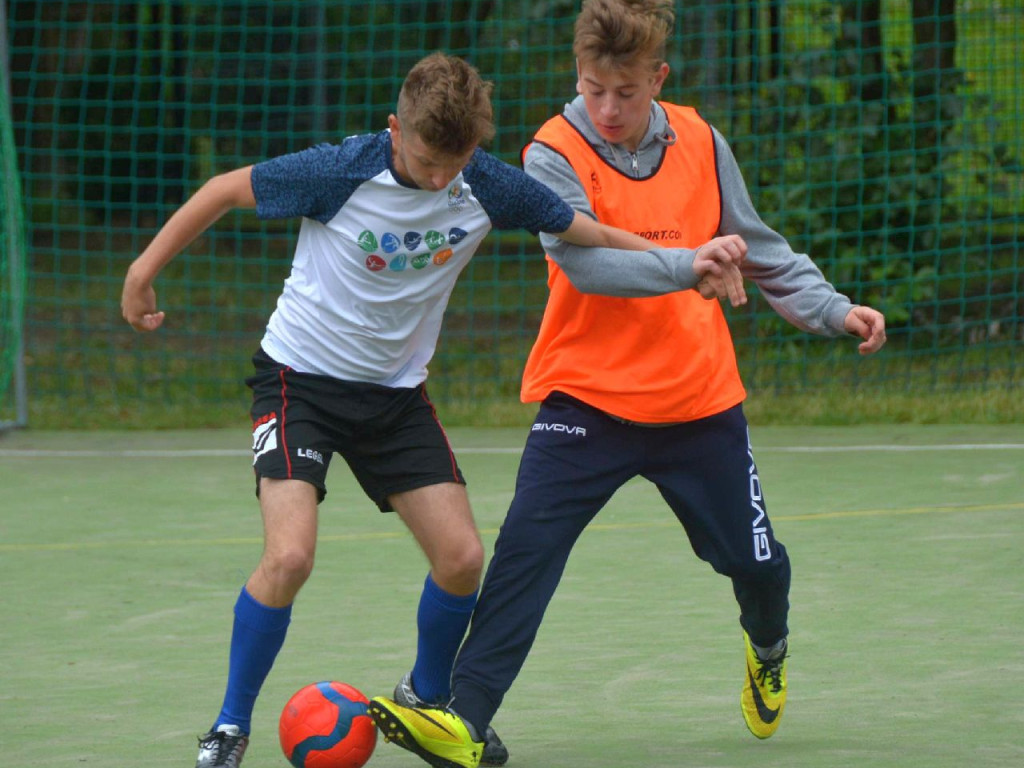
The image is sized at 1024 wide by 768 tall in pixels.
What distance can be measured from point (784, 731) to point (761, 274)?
3.47 ft

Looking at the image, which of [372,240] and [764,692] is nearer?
[372,240]

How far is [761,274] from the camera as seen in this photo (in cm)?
393

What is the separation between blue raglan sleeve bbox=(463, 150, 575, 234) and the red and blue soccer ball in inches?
42.4

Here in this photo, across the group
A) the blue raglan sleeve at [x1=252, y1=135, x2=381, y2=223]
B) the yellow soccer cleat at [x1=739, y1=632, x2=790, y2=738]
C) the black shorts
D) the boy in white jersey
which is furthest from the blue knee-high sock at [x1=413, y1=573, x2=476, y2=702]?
the blue raglan sleeve at [x1=252, y1=135, x2=381, y2=223]

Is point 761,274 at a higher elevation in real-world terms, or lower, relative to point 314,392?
higher

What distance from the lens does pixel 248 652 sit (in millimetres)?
3643

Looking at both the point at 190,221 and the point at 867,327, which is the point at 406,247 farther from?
the point at 867,327

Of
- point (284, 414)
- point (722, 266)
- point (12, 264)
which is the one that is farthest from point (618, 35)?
point (12, 264)

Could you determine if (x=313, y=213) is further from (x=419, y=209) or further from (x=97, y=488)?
(x=97, y=488)

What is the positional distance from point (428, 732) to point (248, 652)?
0.43 m

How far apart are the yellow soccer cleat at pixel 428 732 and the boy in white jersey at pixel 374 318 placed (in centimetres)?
24

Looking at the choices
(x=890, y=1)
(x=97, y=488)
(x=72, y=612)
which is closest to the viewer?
(x=72, y=612)

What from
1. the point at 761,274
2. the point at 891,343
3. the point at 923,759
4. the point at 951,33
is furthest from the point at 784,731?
the point at 951,33

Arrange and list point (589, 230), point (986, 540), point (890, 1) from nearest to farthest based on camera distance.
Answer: point (589, 230)
point (986, 540)
point (890, 1)
